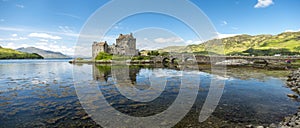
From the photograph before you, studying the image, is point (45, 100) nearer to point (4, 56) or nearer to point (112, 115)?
point (112, 115)

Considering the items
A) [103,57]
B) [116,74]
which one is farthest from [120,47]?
[116,74]

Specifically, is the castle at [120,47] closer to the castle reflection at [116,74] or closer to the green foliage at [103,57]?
the green foliage at [103,57]

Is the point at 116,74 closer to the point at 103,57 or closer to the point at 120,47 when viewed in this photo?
the point at 103,57

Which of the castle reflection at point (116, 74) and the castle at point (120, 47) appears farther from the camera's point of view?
the castle at point (120, 47)

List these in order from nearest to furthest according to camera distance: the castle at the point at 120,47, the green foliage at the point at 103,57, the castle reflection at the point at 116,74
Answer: the castle reflection at the point at 116,74 → the green foliage at the point at 103,57 → the castle at the point at 120,47

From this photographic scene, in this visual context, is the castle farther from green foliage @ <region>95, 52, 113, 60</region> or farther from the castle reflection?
the castle reflection

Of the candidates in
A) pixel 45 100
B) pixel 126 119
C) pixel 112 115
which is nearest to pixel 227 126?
pixel 126 119

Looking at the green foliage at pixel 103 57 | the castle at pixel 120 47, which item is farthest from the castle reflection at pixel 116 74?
the castle at pixel 120 47

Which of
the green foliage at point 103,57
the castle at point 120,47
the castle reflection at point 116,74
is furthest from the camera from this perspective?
the castle at point 120,47

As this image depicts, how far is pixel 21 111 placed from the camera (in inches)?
547

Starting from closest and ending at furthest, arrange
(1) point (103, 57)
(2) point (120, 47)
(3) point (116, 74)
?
(3) point (116, 74) < (1) point (103, 57) < (2) point (120, 47)

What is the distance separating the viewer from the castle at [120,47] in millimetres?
120688

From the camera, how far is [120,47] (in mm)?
126250

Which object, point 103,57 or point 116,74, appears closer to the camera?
point 116,74
